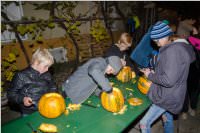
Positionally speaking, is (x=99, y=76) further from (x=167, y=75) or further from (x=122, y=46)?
(x=122, y=46)

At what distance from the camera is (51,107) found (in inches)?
95.3

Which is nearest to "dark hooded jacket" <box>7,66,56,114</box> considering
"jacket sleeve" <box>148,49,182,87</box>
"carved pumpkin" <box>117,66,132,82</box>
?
"carved pumpkin" <box>117,66,132,82</box>

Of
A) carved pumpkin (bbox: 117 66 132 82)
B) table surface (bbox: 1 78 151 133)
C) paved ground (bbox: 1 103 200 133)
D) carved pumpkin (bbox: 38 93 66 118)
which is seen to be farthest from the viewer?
paved ground (bbox: 1 103 200 133)

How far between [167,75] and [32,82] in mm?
1854

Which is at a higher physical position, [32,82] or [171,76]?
[171,76]

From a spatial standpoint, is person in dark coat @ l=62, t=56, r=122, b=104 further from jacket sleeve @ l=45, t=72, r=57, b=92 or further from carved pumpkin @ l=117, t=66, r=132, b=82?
carved pumpkin @ l=117, t=66, r=132, b=82

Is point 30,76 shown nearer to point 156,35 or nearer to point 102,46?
point 156,35

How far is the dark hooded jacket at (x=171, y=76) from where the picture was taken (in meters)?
2.52

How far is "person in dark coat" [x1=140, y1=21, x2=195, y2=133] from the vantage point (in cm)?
253

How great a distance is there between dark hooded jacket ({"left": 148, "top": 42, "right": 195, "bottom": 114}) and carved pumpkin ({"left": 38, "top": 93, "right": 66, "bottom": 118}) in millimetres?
1319

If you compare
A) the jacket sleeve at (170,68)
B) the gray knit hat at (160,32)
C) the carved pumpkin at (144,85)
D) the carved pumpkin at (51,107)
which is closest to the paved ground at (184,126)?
the carved pumpkin at (144,85)

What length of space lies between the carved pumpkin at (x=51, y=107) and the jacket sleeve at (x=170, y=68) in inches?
53.1

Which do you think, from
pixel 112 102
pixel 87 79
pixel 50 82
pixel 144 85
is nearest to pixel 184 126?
pixel 144 85

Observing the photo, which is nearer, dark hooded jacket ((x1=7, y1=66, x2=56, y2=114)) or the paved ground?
dark hooded jacket ((x1=7, y1=66, x2=56, y2=114))
